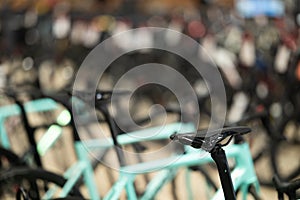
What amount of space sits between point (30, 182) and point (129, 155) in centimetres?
60

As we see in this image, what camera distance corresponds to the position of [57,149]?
4402mm

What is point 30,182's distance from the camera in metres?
2.82

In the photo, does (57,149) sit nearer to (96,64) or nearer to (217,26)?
(96,64)

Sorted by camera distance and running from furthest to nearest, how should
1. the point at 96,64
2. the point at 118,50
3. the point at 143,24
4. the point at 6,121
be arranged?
the point at 143,24 → the point at 118,50 → the point at 96,64 → the point at 6,121

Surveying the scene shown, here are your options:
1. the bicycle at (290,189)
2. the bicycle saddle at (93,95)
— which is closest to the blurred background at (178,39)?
the bicycle at (290,189)

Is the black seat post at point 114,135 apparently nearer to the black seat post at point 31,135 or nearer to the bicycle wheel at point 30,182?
the bicycle wheel at point 30,182

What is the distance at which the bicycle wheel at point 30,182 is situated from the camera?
9.04 ft

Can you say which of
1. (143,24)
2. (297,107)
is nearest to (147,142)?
(297,107)

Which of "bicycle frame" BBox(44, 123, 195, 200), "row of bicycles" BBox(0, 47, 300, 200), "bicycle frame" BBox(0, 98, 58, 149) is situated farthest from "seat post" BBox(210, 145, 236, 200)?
"bicycle frame" BBox(0, 98, 58, 149)

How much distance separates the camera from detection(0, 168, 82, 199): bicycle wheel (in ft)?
9.04

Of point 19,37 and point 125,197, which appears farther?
point 19,37

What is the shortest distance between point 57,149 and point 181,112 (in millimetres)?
1364

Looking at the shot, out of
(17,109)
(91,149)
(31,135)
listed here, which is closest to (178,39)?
(17,109)

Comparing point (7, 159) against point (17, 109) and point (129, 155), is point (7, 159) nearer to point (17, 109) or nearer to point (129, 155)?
point (17, 109)
